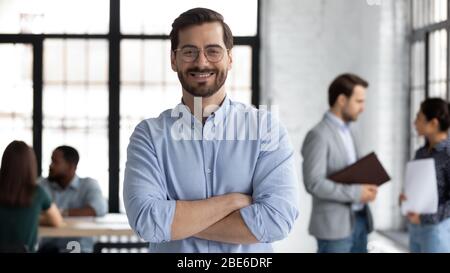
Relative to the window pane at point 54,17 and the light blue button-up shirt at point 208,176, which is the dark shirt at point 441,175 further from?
the window pane at point 54,17

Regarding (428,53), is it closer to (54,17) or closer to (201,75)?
(201,75)

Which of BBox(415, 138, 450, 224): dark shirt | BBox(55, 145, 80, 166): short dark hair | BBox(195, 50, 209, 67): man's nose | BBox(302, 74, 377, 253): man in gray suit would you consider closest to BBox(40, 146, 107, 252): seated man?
BBox(55, 145, 80, 166): short dark hair

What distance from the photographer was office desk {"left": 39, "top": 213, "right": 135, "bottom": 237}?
816mm

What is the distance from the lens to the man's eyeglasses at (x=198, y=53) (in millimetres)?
663

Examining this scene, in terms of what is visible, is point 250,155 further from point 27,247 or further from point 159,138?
point 27,247

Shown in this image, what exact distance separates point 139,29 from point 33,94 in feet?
0.49

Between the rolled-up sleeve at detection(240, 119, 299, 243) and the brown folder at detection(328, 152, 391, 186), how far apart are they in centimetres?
40

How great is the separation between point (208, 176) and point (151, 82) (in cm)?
22

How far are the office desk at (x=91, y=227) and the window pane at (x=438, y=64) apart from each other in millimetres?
434

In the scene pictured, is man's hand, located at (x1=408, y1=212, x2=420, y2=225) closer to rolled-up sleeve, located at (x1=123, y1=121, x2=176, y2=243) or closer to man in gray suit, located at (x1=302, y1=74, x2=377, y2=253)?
man in gray suit, located at (x1=302, y1=74, x2=377, y2=253)

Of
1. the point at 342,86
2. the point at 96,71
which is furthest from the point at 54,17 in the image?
the point at 342,86

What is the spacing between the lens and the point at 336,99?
4.19 ft

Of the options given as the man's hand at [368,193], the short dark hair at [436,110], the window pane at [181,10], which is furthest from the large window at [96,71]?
the man's hand at [368,193]
